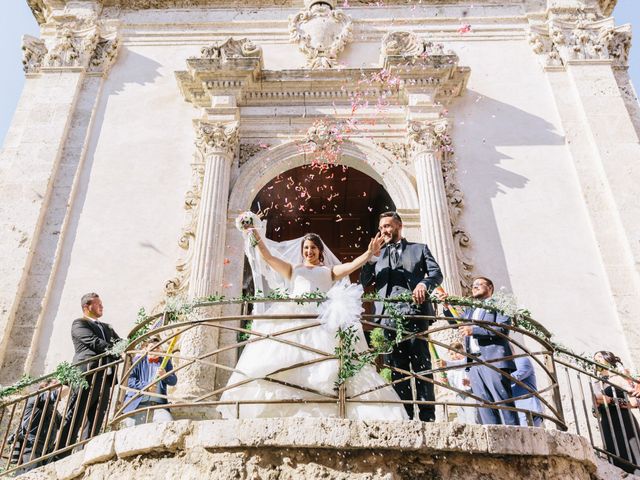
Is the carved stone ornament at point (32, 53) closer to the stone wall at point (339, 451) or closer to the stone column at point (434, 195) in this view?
the stone column at point (434, 195)

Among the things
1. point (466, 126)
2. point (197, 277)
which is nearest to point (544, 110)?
point (466, 126)

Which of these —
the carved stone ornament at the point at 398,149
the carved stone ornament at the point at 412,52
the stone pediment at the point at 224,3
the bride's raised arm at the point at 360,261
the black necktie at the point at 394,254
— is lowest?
the bride's raised arm at the point at 360,261

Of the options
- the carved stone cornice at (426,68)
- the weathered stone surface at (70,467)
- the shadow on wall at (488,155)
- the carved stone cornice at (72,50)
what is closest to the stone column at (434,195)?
the shadow on wall at (488,155)

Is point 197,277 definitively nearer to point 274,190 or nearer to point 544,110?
point 274,190

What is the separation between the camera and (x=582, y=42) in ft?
32.5

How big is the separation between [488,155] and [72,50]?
23.0 feet

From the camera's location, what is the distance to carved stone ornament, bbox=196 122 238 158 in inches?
349

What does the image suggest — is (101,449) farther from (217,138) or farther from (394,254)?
(217,138)

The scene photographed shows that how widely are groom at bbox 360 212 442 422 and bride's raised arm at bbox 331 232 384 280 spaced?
3.8 inches

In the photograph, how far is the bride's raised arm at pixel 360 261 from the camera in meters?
4.91

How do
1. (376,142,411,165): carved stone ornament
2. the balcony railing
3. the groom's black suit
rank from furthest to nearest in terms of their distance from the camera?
(376,142,411,165): carved stone ornament, the groom's black suit, the balcony railing

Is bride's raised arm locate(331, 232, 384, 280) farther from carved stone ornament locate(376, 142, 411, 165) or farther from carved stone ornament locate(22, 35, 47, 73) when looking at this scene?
carved stone ornament locate(22, 35, 47, 73)

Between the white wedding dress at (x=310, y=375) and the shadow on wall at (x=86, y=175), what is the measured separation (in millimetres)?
4193

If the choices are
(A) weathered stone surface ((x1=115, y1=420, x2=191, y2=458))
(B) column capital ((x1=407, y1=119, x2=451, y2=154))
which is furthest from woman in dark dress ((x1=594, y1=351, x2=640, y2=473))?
(B) column capital ((x1=407, y1=119, x2=451, y2=154))
